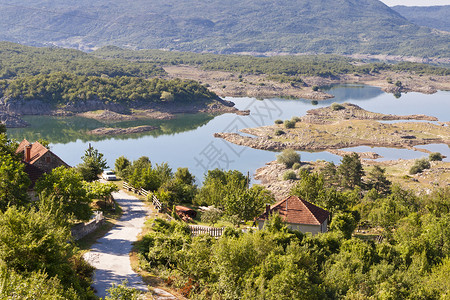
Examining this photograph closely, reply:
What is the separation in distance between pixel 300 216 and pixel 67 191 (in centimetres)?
1568

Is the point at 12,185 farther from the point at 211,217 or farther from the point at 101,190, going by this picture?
the point at 211,217

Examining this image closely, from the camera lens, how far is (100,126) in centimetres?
10544

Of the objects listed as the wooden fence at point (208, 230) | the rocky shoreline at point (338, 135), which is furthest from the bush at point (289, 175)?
the wooden fence at point (208, 230)

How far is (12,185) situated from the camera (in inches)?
1003

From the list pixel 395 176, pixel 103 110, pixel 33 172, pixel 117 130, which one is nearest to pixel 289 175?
pixel 395 176

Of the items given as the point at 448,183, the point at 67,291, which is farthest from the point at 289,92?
the point at 67,291

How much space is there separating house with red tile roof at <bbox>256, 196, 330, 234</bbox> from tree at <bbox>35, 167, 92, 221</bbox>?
475 inches

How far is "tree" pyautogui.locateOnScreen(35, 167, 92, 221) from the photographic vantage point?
90.0 feet

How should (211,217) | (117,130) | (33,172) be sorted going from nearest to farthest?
(33,172), (211,217), (117,130)

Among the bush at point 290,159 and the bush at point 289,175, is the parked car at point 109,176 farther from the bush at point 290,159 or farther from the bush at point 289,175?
the bush at point 290,159

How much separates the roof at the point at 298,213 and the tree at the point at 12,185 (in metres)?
15.6

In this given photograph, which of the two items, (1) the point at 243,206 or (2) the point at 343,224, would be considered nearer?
(2) the point at 343,224

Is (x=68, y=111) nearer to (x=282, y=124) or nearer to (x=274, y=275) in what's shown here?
(x=282, y=124)

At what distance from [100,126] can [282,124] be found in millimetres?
41027
